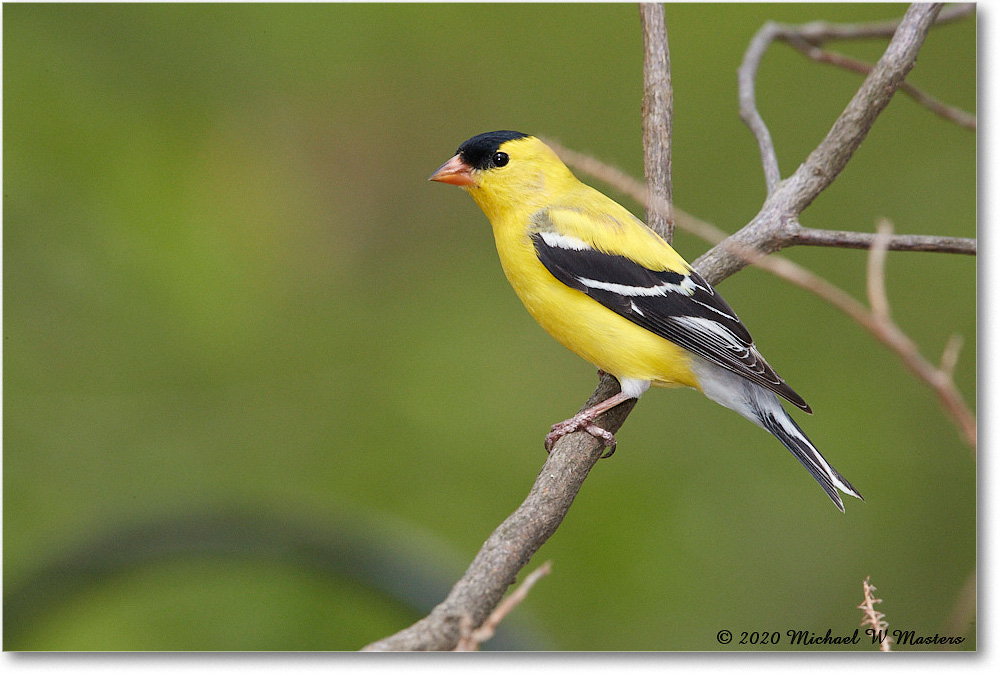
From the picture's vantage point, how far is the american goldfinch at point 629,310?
1649 millimetres

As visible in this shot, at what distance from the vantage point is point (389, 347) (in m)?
2.46

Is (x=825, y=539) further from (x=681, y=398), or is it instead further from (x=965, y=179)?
(x=965, y=179)

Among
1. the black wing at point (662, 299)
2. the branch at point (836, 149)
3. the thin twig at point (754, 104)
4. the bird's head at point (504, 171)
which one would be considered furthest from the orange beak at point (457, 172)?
the thin twig at point (754, 104)

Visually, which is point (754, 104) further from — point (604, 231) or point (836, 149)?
point (604, 231)

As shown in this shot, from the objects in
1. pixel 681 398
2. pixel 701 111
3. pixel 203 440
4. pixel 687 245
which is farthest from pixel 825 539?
pixel 203 440

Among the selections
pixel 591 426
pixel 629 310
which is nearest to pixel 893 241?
pixel 629 310

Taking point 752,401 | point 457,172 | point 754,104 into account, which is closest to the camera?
point 752,401

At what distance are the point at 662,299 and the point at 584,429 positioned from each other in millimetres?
305

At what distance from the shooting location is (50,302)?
2.08m

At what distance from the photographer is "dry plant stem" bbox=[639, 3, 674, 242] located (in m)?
1.87

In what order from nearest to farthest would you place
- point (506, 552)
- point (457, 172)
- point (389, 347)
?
point (506, 552) < point (457, 172) < point (389, 347)

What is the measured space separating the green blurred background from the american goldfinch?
30 centimetres

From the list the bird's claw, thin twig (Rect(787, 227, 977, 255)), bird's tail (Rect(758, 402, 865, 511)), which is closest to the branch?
thin twig (Rect(787, 227, 977, 255))

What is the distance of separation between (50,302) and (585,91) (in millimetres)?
1462
